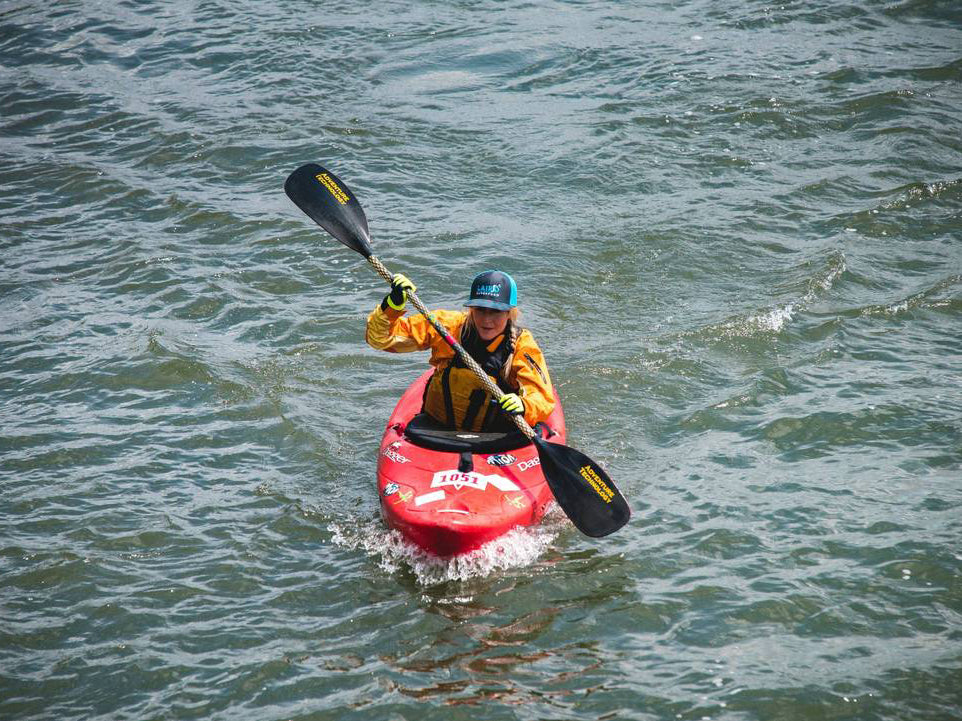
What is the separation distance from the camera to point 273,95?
42.1 feet

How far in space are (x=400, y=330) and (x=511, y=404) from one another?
917 millimetres

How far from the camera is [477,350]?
644 cm

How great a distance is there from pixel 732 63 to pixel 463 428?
812 cm

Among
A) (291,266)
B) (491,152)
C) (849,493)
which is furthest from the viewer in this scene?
(491,152)

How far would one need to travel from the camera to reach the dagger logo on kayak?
7387 mm

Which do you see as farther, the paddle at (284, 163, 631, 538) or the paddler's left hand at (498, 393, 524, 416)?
the paddler's left hand at (498, 393, 524, 416)

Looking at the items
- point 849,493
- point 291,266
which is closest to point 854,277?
point 849,493

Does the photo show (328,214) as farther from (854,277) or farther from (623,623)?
(854,277)

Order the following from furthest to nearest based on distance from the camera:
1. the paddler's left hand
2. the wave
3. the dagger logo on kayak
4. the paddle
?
the wave, the dagger logo on kayak, the paddler's left hand, the paddle

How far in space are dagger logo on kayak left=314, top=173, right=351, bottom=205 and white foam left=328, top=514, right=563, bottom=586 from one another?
2.46m

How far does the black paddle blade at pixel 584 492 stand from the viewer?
18.8 feet

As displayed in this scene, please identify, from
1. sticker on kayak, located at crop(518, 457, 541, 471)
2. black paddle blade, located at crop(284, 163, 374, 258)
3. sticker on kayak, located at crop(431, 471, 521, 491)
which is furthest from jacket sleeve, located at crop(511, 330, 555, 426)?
black paddle blade, located at crop(284, 163, 374, 258)

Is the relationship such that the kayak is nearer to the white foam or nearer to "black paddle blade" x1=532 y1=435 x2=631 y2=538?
the white foam

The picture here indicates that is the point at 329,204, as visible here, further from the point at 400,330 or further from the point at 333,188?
the point at 400,330
